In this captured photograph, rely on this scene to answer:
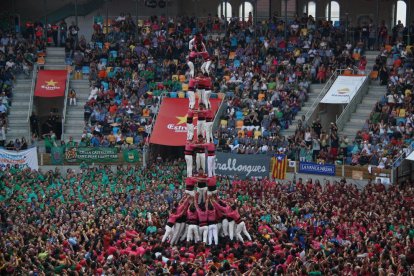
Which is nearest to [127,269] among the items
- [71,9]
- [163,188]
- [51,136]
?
[163,188]

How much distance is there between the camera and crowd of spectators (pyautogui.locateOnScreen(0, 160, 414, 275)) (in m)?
31.0

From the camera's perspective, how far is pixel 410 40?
56438 millimetres

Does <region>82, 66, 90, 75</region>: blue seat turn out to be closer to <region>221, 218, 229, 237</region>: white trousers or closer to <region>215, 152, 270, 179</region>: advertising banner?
<region>215, 152, 270, 179</region>: advertising banner

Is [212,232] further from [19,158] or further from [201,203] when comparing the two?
[19,158]

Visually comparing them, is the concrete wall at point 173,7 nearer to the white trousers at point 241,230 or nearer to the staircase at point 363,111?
the staircase at point 363,111

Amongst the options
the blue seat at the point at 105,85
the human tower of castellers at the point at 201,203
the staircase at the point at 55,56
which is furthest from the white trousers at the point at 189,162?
the staircase at the point at 55,56

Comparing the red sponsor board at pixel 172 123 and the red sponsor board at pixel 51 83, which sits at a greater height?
the red sponsor board at pixel 51 83

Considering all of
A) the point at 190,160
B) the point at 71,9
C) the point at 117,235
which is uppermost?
the point at 71,9

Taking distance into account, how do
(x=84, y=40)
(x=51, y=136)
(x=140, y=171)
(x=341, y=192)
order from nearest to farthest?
(x=341, y=192)
(x=140, y=171)
(x=51, y=136)
(x=84, y=40)

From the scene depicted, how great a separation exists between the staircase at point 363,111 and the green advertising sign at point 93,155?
12.0 meters

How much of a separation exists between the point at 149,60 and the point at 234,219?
23.1 m

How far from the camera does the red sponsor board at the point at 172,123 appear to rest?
51.4m

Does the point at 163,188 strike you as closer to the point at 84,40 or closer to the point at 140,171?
the point at 140,171

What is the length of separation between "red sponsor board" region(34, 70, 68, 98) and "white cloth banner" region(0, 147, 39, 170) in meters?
8.11
